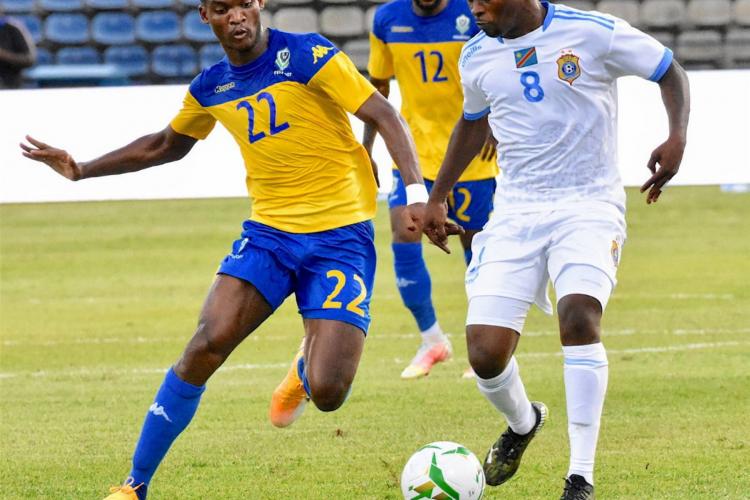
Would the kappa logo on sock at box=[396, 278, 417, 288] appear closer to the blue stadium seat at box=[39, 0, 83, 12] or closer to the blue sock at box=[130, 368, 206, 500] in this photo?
the blue sock at box=[130, 368, 206, 500]

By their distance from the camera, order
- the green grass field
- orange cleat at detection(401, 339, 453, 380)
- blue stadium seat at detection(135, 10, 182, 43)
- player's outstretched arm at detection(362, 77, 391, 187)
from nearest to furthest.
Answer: the green grass field, player's outstretched arm at detection(362, 77, 391, 187), orange cleat at detection(401, 339, 453, 380), blue stadium seat at detection(135, 10, 182, 43)

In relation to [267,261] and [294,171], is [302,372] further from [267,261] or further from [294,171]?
[294,171]

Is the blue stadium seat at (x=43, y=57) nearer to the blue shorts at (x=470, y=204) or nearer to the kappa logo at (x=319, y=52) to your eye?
the blue shorts at (x=470, y=204)

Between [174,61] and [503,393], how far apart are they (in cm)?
1633

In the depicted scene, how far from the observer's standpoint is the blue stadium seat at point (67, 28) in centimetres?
2161

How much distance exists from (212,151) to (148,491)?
1113cm

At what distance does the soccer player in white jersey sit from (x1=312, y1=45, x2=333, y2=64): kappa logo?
652 mm

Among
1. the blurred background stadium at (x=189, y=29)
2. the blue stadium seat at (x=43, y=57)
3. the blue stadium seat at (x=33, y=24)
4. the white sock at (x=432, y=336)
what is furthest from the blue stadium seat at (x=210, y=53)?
the white sock at (x=432, y=336)

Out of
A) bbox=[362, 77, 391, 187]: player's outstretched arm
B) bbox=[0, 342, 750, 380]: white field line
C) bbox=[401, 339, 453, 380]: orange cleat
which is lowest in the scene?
bbox=[0, 342, 750, 380]: white field line

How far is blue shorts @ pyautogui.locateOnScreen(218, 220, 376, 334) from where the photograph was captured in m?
5.76

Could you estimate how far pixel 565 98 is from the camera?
5.38 metres

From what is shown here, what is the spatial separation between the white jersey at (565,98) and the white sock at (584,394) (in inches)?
25.9

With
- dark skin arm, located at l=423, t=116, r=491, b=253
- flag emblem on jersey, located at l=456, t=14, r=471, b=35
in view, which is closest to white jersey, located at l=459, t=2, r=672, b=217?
dark skin arm, located at l=423, t=116, r=491, b=253

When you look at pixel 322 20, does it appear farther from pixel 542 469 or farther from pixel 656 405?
pixel 542 469
